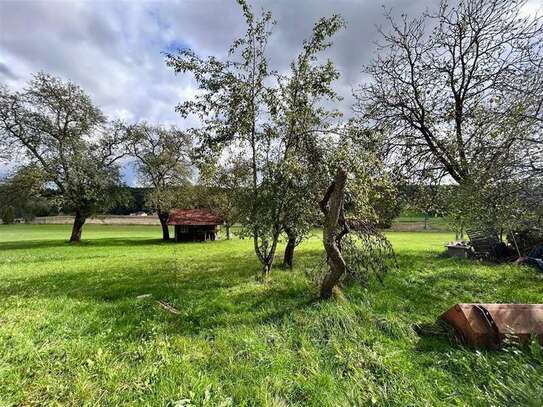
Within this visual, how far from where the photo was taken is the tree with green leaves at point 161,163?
32.4 meters

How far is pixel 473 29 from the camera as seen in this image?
11758 mm

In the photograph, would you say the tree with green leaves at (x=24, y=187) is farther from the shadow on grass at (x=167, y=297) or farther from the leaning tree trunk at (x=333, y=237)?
the leaning tree trunk at (x=333, y=237)

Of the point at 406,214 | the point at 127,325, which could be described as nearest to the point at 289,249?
the point at 406,214

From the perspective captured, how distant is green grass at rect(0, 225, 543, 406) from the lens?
123 inches

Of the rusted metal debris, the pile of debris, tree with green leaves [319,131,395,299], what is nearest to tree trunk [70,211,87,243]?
tree with green leaves [319,131,395,299]

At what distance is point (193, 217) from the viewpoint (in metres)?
36.2

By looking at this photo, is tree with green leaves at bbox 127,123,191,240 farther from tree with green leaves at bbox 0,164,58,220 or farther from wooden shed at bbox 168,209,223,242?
tree with green leaves at bbox 0,164,58,220

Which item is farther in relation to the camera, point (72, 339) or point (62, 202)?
point (62, 202)

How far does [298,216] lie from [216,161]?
9.58ft

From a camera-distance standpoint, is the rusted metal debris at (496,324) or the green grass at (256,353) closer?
the green grass at (256,353)

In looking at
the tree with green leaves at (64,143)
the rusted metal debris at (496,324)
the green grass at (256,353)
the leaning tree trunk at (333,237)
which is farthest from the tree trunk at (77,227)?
the rusted metal debris at (496,324)

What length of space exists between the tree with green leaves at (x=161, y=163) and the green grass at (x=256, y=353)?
25.9 meters

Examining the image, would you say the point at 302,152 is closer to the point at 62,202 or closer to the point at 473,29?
the point at 473,29

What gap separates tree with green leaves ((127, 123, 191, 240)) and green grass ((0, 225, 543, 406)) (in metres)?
25.9
